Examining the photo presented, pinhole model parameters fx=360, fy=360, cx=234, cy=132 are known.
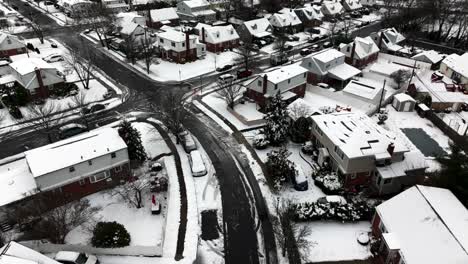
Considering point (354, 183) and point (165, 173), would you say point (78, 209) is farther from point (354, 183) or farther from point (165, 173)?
point (354, 183)

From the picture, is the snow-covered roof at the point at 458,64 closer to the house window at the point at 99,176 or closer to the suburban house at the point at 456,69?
the suburban house at the point at 456,69

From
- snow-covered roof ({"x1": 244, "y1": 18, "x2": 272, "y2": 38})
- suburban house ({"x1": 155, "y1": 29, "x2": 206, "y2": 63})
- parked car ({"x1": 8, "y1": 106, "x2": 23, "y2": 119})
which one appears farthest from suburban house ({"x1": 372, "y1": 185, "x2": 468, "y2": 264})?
snow-covered roof ({"x1": 244, "y1": 18, "x2": 272, "y2": 38})

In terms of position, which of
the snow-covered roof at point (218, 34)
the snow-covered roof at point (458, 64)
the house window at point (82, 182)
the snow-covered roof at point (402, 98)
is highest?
the snow-covered roof at point (218, 34)

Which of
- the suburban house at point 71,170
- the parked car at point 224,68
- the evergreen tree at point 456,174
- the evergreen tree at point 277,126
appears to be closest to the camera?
the evergreen tree at point 456,174

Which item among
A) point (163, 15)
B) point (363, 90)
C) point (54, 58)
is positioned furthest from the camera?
point (163, 15)

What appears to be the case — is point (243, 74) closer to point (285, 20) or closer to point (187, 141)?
point (187, 141)

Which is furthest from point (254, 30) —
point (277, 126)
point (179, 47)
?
point (277, 126)

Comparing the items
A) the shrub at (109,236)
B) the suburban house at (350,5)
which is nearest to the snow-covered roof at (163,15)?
the suburban house at (350,5)
